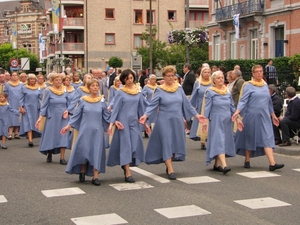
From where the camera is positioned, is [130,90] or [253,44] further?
[253,44]

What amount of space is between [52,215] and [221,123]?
4.45 meters

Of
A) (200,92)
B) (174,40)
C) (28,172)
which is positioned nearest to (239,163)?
(200,92)

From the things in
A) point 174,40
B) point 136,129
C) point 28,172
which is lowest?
point 28,172

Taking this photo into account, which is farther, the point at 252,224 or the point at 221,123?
the point at 221,123

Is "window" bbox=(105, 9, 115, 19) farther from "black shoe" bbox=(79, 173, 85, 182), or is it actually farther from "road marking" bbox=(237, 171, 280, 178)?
"black shoe" bbox=(79, 173, 85, 182)

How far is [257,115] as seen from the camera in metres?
12.6

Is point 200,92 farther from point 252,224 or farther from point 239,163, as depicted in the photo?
point 252,224

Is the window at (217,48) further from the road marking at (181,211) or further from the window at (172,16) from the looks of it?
the road marking at (181,211)

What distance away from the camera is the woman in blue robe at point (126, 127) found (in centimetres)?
1128

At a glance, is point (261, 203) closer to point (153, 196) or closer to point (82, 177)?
point (153, 196)

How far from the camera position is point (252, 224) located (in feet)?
26.6

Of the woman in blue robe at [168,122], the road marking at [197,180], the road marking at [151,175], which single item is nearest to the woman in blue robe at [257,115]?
the woman in blue robe at [168,122]

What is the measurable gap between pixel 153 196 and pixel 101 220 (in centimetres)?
171

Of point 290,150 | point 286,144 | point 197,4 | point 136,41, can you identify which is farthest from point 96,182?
point 197,4
